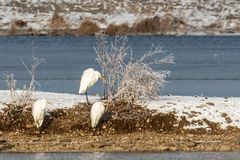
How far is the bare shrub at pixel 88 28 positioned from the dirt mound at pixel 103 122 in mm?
61434

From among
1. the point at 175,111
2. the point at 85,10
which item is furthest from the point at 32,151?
the point at 85,10

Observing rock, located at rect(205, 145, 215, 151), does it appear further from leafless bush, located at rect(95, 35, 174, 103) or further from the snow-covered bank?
leafless bush, located at rect(95, 35, 174, 103)

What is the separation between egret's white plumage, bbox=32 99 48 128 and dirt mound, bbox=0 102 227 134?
0.87ft

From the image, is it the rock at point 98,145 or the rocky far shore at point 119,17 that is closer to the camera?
the rock at point 98,145

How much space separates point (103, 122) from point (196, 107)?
6.12 feet

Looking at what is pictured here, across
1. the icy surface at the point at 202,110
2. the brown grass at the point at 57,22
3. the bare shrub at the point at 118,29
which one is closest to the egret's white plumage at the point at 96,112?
the icy surface at the point at 202,110

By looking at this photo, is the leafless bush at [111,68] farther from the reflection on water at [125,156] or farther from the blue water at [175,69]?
the blue water at [175,69]

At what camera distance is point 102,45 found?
23.9 meters

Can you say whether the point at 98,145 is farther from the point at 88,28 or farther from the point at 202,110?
the point at 88,28

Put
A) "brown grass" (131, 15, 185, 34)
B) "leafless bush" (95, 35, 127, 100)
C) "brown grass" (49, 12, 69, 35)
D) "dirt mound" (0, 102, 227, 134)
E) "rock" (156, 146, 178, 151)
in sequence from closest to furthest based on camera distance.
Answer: "rock" (156, 146, 178, 151), "dirt mound" (0, 102, 227, 134), "leafless bush" (95, 35, 127, 100), "brown grass" (49, 12, 69, 35), "brown grass" (131, 15, 185, 34)

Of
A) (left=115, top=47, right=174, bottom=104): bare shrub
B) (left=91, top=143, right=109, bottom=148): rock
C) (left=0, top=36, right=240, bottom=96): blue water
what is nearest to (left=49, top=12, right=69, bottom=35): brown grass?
(left=0, top=36, right=240, bottom=96): blue water

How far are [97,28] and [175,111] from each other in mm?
64580

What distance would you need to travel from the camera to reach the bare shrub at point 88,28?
84.8 metres

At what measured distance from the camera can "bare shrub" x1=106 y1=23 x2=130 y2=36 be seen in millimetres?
83938
